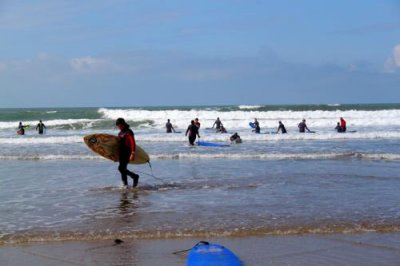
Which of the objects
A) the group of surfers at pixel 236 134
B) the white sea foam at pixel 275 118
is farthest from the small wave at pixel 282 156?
the white sea foam at pixel 275 118

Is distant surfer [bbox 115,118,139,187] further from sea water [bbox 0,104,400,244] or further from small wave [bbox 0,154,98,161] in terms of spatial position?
small wave [bbox 0,154,98,161]

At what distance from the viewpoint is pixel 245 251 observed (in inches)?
245

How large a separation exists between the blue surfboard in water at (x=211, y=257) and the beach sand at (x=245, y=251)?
0.67ft

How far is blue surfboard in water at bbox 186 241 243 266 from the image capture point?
5.47 meters

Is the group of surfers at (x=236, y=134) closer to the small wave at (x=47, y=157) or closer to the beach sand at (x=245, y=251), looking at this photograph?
the small wave at (x=47, y=157)

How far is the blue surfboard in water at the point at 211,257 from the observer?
5469 millimetres

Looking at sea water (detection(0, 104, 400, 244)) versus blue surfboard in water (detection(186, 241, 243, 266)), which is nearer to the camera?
A: blue surfboard in water (detection(186, 241, 243, 266))

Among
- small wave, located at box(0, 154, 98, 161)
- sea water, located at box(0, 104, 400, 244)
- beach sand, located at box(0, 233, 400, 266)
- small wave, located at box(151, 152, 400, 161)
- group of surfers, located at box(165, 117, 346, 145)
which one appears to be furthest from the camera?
group of surfers, located at box(165, 117, 346, 145)

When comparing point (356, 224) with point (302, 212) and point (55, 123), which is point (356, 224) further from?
point (55, 123)

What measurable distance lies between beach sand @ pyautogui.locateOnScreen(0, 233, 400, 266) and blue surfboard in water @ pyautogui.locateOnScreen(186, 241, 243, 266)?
0.20m

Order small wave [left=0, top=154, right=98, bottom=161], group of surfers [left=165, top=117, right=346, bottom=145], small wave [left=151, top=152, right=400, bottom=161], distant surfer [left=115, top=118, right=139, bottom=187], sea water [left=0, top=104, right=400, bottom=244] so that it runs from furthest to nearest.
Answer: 1. group of surfers [left=165, top=117, right=346, bottom=145]
2. small wave [left=0, top=154, right=98, bottom=161]
3. small wave [left=151, top=152, right=400, bottom=161]
4. distant surfer [left=115, top=118, right=139, bottom=187]
5. sea water [left=0, top=104, right=400, bottom=244]

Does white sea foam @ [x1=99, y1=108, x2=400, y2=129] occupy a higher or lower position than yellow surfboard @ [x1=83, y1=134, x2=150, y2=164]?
higher

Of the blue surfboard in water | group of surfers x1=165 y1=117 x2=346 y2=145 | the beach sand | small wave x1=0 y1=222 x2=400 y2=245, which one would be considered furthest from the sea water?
group of surfers x1=165 y1=117 x2=346 y2=145

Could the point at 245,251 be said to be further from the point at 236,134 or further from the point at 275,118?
the point at 275,118
